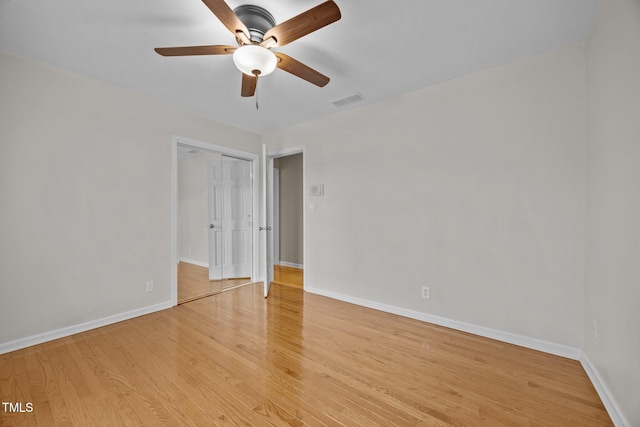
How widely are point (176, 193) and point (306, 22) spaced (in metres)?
2.74

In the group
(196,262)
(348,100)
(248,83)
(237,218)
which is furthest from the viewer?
(196,262)

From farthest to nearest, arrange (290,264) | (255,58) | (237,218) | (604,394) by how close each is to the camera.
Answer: (290,264) < (237,218) < (255,58) < (604,394)

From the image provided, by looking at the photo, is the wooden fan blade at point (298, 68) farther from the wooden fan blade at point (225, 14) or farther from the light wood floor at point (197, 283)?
the light wood floor at point (197, 283)

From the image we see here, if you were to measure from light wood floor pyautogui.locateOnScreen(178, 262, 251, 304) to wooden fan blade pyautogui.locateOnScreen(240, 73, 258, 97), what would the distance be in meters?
2.82

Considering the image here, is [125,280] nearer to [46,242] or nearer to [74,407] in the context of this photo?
[46,242]

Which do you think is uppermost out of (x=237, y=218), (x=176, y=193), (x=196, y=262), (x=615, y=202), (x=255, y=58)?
(x=255, y=58)

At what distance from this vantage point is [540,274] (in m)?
2.39

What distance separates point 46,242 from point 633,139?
443 centimetres

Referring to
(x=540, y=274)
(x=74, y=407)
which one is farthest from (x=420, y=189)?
(x=74, y=407)

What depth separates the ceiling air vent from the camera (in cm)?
325

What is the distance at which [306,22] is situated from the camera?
1603mm

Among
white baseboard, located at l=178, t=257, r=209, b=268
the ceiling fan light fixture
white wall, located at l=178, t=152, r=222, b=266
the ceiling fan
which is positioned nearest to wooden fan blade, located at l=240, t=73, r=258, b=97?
the ceiling fan

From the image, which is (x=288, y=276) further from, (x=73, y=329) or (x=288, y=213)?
(x=73, y=329)

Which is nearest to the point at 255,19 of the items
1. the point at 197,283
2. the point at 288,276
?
the point at 197,283
